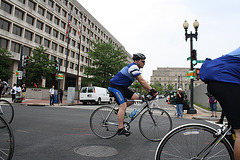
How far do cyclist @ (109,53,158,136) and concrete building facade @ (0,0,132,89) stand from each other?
792 inches

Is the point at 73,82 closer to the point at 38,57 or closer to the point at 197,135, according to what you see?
the point at 38,57

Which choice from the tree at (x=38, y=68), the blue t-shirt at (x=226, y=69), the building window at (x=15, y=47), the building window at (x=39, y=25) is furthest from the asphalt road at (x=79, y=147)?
the building window at (x=39, y=25)

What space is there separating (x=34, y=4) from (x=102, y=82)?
855 inches

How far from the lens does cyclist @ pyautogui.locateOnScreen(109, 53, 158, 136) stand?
3.95 meters

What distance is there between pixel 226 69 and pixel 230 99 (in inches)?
11.3

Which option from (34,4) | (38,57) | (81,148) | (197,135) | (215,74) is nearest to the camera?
(215,74)

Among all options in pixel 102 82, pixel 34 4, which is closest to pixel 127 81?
pixel 102 82

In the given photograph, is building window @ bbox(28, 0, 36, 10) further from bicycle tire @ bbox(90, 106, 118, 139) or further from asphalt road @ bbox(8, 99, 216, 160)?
bicycle tire @ bbox(90, 106, 118, 139)

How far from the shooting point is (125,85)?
421 cm

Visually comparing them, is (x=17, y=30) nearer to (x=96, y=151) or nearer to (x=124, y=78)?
(x=124, y=78)

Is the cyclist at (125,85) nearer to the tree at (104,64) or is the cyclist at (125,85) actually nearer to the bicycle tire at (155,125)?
the bicycle tire at (155,125)

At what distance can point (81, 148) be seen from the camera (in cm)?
356

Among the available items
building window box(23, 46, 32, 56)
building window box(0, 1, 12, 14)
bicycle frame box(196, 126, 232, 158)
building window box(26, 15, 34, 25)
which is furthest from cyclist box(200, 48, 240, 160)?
building window box(26, 15, 34, 25)

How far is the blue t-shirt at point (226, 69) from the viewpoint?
5.86 ft
